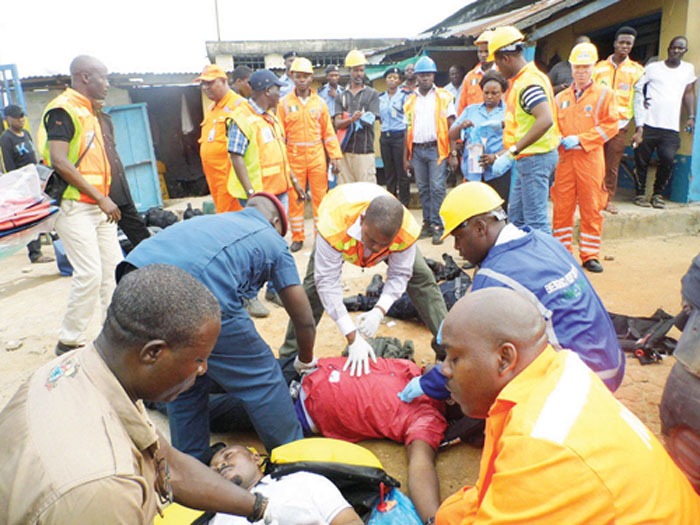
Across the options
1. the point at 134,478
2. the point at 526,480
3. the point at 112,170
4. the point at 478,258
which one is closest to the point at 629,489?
the point at 526,480

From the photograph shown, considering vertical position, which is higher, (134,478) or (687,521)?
(134,478)

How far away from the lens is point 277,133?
5023 millimetres

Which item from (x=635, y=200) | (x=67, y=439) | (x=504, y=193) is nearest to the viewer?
(x=67, y=439)

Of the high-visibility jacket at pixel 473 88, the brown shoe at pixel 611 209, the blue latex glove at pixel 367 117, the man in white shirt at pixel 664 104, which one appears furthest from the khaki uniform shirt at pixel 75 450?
the man in white shirt at pixel 664 104

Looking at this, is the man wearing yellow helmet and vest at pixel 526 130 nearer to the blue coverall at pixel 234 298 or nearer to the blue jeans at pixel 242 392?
the blue coverall at pixel 234 298

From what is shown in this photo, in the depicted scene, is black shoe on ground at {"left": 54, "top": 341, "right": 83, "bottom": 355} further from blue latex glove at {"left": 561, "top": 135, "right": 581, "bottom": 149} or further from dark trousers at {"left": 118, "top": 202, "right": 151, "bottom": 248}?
blue latex glove at {"left": 561, "top": 135, "right": 581, "bottom": 149}

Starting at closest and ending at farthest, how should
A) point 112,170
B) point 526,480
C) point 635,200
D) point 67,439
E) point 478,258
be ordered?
1. point 67,439
2. point 526,480
3. point 478,258
4. point 112,170
5. point 635,200

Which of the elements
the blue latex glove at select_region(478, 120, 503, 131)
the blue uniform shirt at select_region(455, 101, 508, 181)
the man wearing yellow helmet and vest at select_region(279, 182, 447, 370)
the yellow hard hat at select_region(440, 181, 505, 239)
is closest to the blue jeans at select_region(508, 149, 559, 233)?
the blue uniform shirt at select_region(455, 101, 508, 181)

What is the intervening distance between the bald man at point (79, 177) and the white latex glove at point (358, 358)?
1.98 m

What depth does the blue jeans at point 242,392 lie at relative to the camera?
7.25 ft

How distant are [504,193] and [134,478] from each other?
505 cm

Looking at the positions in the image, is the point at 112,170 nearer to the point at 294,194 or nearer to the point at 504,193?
the point at 294,194

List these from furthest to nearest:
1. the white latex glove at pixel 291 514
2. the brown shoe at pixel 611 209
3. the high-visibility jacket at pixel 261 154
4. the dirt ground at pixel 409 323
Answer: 1. the brown shoe at pixel 611 209
2. the high-visibility jacket at pixel 261 154
3. the dirt ground at pixel 409 323
4. the white latex glove at pixel 291 514

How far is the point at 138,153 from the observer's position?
959 cm
